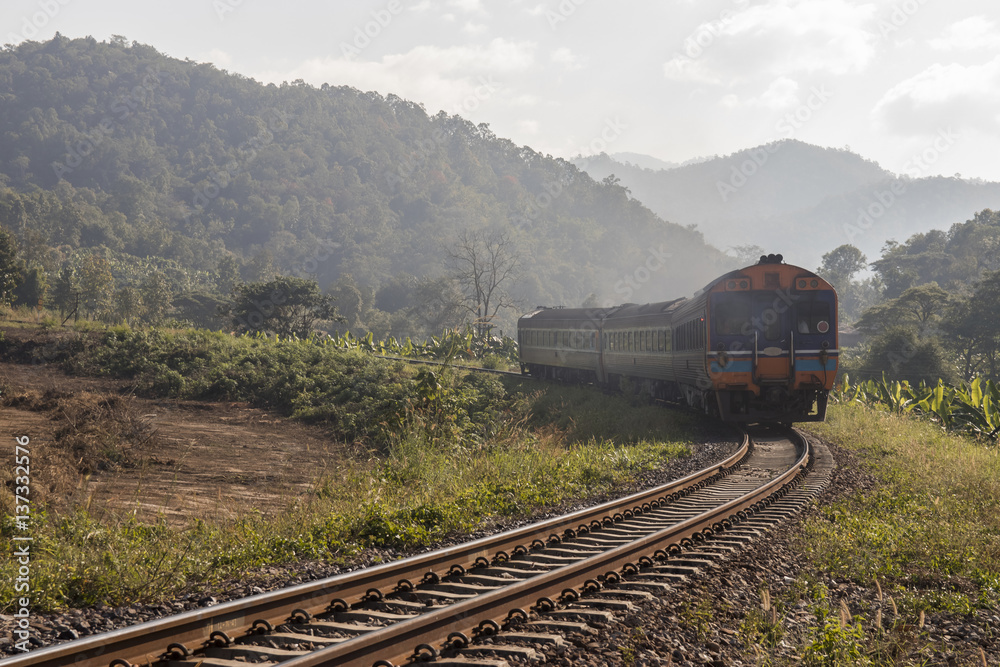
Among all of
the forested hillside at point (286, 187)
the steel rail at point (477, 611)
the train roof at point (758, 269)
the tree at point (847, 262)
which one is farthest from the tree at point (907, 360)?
the tree at point (847, 262)

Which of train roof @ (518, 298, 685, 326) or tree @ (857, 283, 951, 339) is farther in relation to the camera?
tree @ (857, 283, 951, 339)

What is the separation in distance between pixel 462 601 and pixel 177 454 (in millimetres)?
10314

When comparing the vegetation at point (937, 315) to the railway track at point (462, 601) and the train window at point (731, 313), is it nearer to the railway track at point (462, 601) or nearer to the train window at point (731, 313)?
the train window at point (731, 313)

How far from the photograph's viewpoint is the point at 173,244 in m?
105

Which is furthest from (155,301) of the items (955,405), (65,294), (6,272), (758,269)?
(955,405)

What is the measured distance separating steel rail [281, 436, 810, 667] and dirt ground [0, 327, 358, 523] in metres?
3.49

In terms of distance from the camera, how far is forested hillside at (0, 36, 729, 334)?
110250mm

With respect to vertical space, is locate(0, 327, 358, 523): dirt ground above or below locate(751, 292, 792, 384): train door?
below

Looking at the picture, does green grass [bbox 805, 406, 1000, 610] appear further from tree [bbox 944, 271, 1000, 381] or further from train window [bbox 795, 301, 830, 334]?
tree [bbox 944, 271, 1000, 381]

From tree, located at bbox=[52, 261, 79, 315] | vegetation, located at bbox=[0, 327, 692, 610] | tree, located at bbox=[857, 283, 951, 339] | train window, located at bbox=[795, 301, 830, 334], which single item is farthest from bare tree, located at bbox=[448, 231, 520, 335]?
tree, located at bbox=[857, 283, 951, 339]

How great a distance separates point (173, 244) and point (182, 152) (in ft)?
190

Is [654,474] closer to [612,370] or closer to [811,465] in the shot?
[811,465]

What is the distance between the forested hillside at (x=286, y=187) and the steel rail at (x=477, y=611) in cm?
8528

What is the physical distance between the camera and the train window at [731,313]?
15.0 meters
